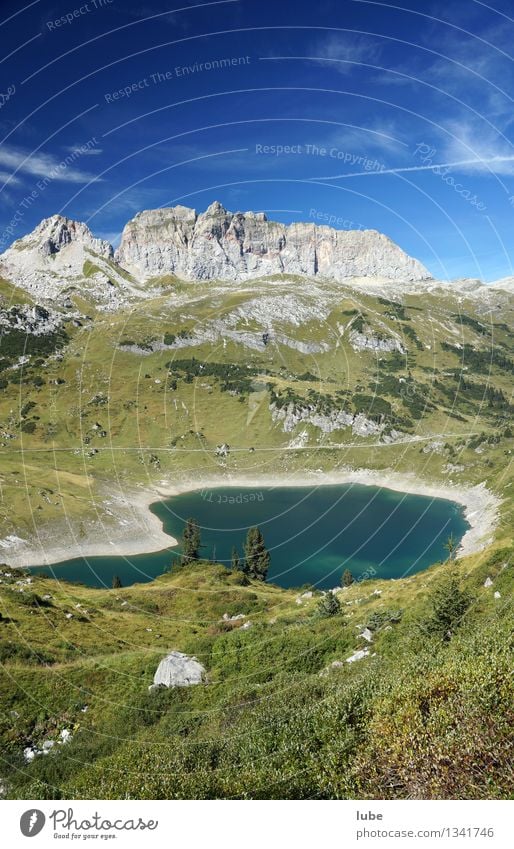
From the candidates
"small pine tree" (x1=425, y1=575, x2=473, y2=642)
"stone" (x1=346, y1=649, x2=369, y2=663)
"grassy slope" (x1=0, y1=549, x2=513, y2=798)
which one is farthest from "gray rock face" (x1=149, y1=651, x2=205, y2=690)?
"small pine tree" (x1=425, y1=575, x2=473, y2=642)

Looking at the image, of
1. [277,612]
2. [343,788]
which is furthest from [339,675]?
[277,612]

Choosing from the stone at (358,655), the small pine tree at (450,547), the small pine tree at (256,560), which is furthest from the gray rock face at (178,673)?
the small pine tree at (256,560)

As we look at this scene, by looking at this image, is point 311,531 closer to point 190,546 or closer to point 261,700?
point 190,546

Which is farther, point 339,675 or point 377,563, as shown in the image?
point 377,563

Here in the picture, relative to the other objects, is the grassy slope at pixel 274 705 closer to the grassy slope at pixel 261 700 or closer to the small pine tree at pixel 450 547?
the grassy slope at pixel 261 700

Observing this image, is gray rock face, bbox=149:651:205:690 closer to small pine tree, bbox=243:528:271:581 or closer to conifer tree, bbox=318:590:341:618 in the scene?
conifer tree, bbox=318:590:341:618

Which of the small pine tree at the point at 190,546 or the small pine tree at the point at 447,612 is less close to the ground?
the small pine tree at the point at 447,612
